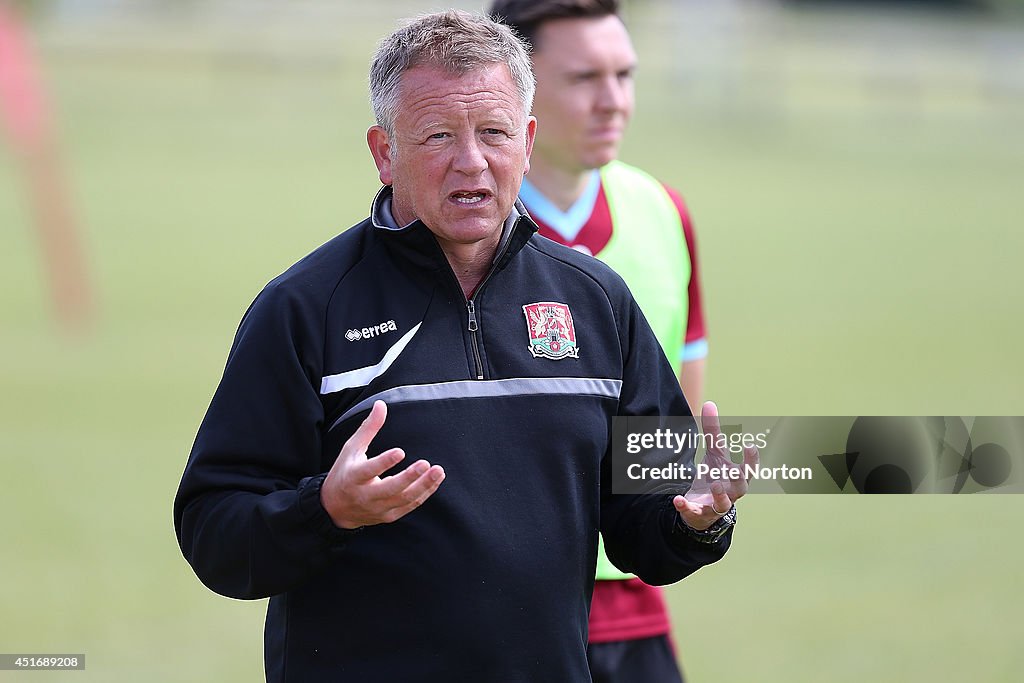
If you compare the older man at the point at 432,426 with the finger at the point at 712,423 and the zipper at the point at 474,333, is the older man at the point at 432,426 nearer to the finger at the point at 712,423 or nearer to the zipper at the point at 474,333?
the zipper at the point at 474,333

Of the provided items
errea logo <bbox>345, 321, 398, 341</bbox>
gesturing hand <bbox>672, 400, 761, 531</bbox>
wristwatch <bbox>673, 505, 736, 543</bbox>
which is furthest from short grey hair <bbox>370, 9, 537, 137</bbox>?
wristwatch <bbox>673, 505, 736, 543</bbox>

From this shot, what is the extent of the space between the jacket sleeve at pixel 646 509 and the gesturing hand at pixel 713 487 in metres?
0.08

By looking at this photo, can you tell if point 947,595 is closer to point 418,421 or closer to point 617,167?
point 617,167

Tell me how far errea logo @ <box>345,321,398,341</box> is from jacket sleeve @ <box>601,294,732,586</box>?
52cm

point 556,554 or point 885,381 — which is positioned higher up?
point 556,554

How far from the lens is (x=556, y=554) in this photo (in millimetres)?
2965

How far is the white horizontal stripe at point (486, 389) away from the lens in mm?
2873

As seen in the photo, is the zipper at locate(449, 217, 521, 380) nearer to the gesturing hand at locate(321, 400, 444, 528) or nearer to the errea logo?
the errea logo

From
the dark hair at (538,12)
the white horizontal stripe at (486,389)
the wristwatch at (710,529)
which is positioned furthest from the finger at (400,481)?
the dark hair at (538,12)

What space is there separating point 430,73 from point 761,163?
102 feet

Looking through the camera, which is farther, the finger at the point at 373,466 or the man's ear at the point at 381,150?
the man's ear at the point at 381,150

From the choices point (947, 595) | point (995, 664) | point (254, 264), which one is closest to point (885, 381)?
point (947, 595)

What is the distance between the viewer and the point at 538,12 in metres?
4.38

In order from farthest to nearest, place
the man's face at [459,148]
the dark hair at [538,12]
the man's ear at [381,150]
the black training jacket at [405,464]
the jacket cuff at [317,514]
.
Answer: the dark hair at [538,12] → the man's ear at [381,150] → the man's face at [459,148] → the black training jacket at [405,464] → the jacket cuff at [317,514]
